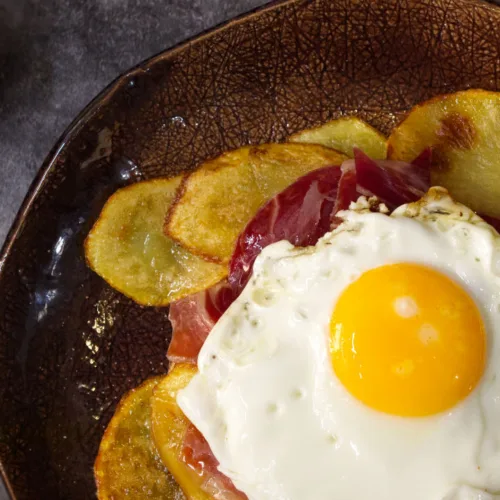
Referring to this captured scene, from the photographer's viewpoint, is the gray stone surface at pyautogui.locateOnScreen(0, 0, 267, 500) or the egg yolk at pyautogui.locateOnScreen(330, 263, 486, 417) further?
the gray stone surface at pyautogui.locateOnScreen(0, 0, 267, 500)

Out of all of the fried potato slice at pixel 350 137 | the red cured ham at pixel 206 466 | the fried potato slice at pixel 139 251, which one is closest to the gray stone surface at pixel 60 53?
the fried potato slice at pixel 139 251

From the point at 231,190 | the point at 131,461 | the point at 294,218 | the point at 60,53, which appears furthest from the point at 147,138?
the point at 131,461

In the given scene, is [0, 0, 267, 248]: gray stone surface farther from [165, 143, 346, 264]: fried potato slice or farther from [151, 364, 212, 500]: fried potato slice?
[151, 364, 212, 500]: fried potato slice

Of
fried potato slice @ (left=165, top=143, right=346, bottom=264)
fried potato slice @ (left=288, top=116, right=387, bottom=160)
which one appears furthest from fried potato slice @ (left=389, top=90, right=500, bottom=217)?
fried potato slice @ (left=165, top=143, right=346, bottom=264)

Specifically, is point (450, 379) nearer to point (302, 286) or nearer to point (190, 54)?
point (302, 286)

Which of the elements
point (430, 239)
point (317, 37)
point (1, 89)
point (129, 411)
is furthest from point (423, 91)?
point (1, 89)
